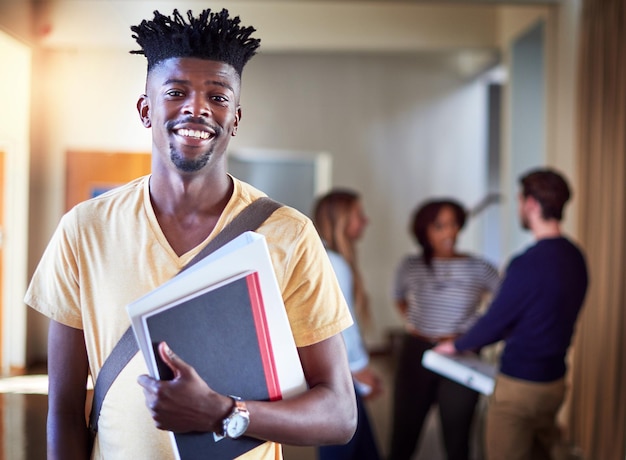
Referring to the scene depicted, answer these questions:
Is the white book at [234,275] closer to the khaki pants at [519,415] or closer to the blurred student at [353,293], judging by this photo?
the blurred student at [353,293]

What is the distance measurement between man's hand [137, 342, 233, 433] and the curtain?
333cm

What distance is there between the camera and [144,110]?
90 centimetres

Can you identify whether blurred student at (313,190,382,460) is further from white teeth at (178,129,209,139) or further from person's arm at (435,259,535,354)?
white teeth at (178,129,209,139)

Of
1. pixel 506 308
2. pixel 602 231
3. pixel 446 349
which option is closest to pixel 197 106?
pixel 506 308

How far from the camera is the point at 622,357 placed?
3.77 metres

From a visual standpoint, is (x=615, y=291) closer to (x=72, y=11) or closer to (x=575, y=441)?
(x=575, y=441)

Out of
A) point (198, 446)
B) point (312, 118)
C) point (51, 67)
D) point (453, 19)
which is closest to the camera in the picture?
point (198, 446)

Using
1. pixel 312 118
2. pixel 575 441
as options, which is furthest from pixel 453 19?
pixel 575 441

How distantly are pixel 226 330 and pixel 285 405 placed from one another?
0.12 m

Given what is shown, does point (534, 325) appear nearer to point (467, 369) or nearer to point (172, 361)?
point (467, 369)

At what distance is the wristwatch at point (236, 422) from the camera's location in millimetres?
835

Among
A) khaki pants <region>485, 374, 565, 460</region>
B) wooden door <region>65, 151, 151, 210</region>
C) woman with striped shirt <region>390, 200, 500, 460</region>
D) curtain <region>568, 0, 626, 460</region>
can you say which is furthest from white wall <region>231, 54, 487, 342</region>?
wooden door <region>65, 151, 151, 210</region>

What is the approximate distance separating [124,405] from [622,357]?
3.41 meters

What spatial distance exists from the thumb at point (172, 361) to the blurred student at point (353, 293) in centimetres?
187
